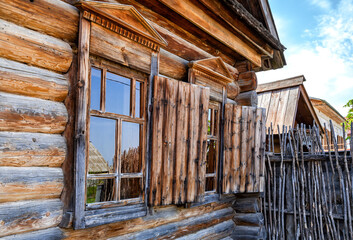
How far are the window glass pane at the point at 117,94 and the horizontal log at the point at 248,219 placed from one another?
3252mm

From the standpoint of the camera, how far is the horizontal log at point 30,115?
206cm

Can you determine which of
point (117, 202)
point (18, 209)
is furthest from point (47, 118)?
point (117, 202)

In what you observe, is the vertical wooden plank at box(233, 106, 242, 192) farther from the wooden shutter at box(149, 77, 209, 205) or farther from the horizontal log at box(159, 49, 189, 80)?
the horizontal log at box(159, 49, 189, 80)

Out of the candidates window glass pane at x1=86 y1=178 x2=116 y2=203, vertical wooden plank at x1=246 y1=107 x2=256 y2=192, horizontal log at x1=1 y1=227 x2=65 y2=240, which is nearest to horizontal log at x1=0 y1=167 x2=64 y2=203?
horizontal log at x1=1 y1=227 x2=65 y2=240

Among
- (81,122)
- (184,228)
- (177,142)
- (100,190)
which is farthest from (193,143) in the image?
(81,122)

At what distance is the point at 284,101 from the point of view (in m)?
9.48

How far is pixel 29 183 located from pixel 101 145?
2.78 feet

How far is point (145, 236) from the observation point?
317cm

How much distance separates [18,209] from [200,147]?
2250 millimetres

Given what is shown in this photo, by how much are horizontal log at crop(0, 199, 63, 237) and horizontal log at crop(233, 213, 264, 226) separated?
367cm

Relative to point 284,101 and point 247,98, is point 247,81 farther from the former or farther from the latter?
point 284,101

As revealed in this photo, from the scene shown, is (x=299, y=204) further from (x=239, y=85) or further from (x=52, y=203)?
(x=52, y=203)

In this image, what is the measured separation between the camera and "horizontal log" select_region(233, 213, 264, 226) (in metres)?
5.04

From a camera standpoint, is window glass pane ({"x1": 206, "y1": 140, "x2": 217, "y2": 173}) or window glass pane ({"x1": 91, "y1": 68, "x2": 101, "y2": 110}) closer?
window glass pane ({"x1": 91, "y1": 68, "x2": 101, "y2": 110})
